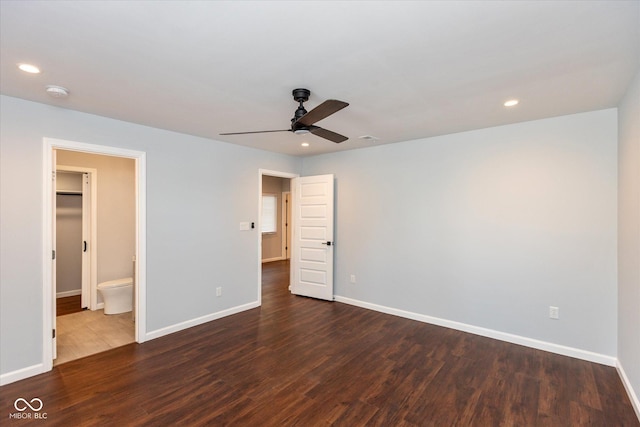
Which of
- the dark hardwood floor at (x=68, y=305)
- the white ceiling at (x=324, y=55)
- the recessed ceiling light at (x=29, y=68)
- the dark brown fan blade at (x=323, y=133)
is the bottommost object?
the dark hardwood floor at (x=68, y=305)

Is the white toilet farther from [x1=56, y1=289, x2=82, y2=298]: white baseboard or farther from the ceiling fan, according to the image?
the ceiling fan

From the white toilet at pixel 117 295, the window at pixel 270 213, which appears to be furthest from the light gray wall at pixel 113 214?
the window at pixel 270 213

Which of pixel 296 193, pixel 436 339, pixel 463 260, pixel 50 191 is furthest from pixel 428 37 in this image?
pixel 296 193

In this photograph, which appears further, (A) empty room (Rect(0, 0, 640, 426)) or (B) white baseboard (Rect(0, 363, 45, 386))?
(B) white baseboard (Rect(0, 363, 45, 386))

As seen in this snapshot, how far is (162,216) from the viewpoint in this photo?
3752 mm

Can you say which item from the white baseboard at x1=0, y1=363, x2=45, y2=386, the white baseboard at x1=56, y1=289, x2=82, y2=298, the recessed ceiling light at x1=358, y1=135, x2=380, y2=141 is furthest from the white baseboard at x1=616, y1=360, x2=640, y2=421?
the white baseboard at x1=56, y1=289, x2=82, y2=298

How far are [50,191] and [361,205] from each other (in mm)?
3835

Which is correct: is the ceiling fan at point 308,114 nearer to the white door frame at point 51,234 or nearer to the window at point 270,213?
the white door frame at point 51,234

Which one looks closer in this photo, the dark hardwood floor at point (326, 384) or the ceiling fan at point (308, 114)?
the ceiling fan at point (308, 114)

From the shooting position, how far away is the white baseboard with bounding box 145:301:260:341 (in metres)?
3.67

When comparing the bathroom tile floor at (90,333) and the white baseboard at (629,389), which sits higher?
the white baseboard at (629,389)

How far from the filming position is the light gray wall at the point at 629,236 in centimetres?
234

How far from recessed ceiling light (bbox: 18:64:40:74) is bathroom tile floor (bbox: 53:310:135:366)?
2.67m

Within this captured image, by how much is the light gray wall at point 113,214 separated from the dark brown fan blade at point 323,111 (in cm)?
391
